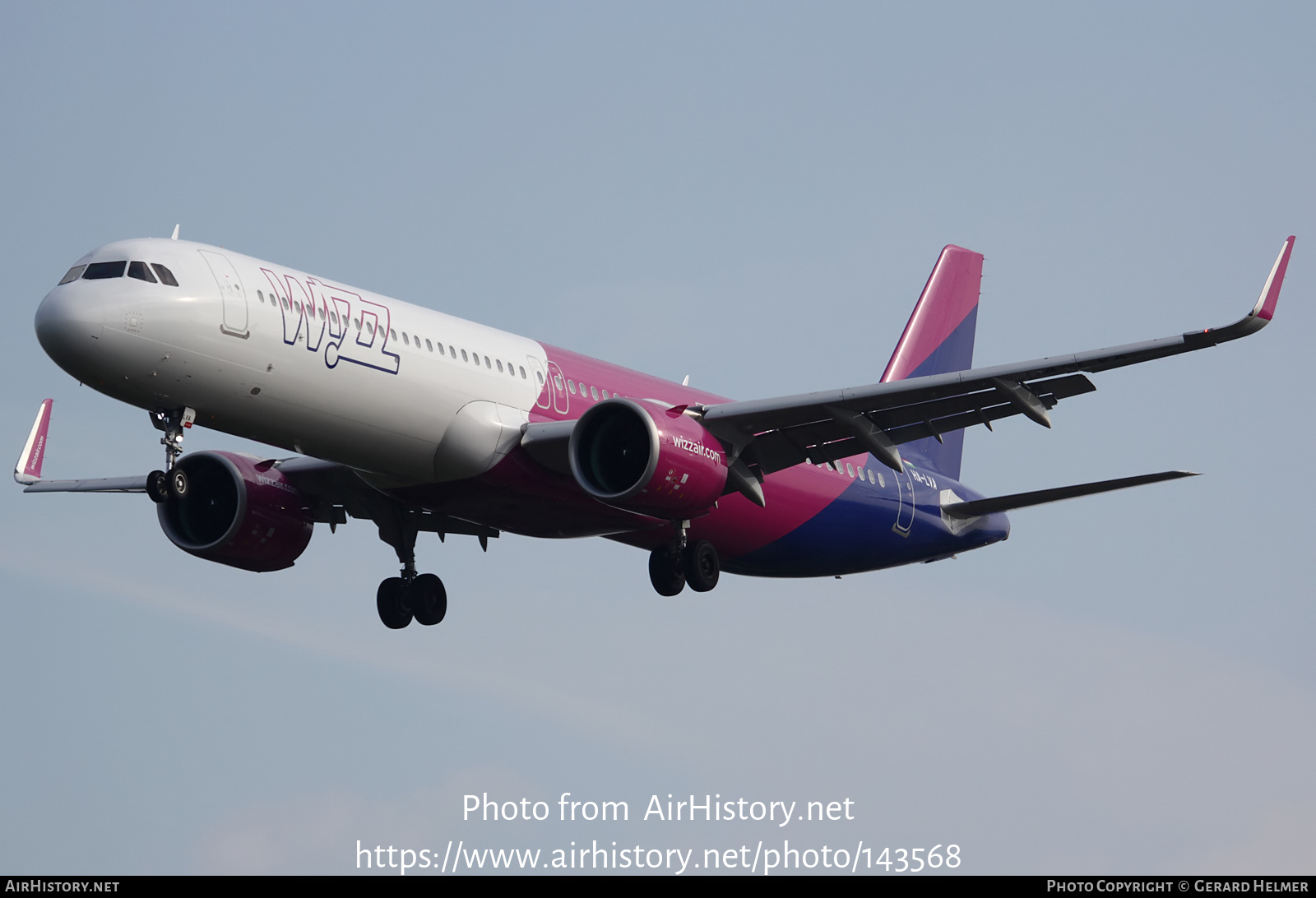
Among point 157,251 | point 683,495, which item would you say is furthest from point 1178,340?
point 157,251

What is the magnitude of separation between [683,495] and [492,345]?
4426 millimetres

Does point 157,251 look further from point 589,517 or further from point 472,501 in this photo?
point 589,517

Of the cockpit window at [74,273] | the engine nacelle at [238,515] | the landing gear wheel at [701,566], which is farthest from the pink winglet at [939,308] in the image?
the cockpit window at [74,273]

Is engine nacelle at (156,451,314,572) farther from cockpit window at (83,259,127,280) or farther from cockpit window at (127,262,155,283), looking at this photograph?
cockpit window at (127,262,155,283)

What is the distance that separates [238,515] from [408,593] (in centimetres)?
393

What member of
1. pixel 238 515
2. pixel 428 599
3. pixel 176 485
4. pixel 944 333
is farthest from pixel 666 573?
pixel 944 333

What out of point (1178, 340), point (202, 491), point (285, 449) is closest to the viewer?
point (1178, 340)

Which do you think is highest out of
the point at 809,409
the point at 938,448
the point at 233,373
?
the point at 938,448

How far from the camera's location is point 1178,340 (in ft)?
91.4

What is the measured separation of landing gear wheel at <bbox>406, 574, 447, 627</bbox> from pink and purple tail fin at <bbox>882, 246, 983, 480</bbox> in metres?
12.7

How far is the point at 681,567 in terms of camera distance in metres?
34.2

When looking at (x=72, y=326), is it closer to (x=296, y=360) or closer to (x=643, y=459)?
(x=296, y=360)

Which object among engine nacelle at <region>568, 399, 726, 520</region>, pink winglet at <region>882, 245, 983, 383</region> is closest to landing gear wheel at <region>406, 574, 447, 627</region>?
engine nacelle at <region>568, 399, 726, 520</region>

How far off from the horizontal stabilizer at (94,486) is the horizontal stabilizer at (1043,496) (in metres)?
18.0
